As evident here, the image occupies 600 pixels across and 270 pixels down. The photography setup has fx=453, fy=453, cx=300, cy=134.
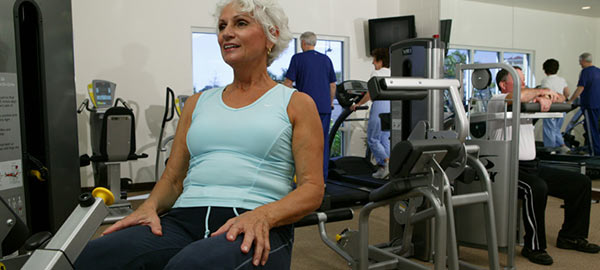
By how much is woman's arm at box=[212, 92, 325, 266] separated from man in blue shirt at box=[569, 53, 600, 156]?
183 inches

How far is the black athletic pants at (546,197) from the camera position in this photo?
2.69 m

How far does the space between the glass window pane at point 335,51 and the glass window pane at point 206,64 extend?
1.36 metres

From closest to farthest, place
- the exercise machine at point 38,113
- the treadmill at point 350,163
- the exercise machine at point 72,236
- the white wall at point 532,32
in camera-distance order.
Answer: the exercise machine at point 72,236 → the exercise machine at point 38,113 → the treadmill at point 350,163 → the white wall at point 532,32

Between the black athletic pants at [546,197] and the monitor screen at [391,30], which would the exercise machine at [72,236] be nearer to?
the black athletic pants at [546,197]

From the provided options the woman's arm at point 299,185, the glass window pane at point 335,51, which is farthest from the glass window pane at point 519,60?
the woman's arm at point 299,185

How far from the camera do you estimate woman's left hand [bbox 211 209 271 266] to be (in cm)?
108

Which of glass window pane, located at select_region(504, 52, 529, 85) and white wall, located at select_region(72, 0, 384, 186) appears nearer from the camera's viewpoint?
white wall, located at select_region(72, 0, 384, 186)

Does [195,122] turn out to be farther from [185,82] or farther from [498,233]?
[185,82]

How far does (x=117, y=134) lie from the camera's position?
3.83 m

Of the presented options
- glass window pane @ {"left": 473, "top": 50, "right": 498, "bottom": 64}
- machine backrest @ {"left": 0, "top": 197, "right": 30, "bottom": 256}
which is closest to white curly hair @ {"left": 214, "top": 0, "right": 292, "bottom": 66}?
machine backrest @ {"left": 0, "top": 197, "right": 30, "bottom": 256}

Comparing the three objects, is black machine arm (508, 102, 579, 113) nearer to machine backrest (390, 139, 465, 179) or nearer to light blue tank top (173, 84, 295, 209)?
machine backrest (390, 139, 465, 179)

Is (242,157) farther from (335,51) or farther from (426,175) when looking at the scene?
(335,51)

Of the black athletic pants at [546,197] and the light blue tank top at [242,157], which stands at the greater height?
the light blue tank top at [242,157]

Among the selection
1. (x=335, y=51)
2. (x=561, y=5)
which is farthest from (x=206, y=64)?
(x=561, y=5)
